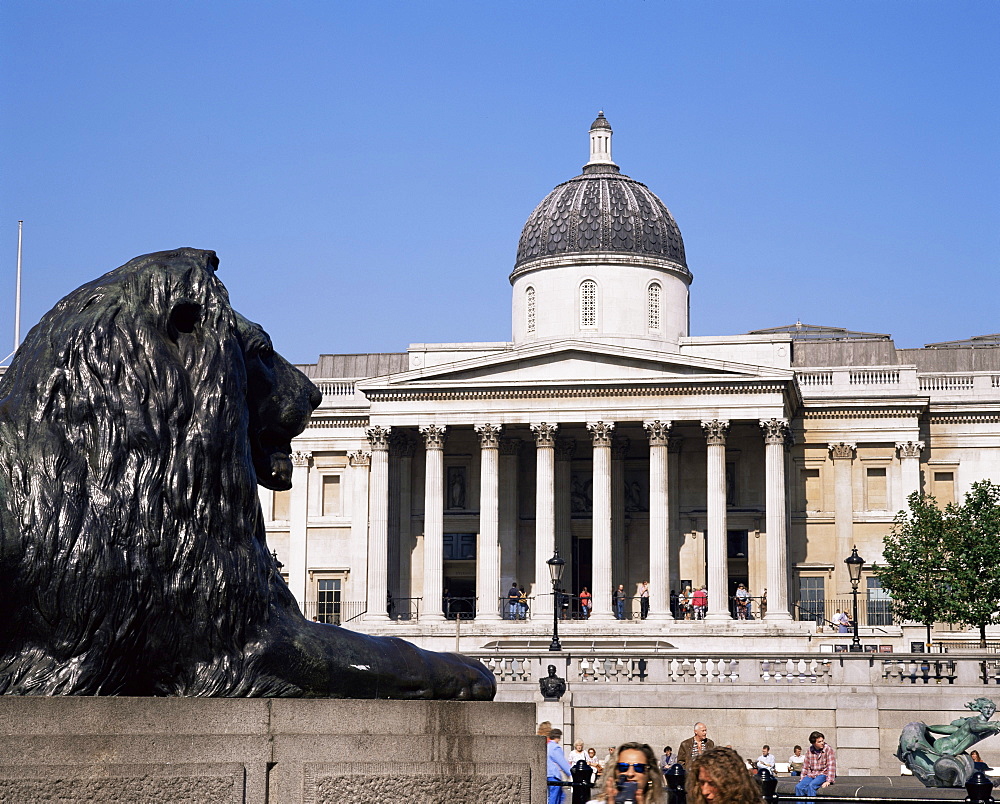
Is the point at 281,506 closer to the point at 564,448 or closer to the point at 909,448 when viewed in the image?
the point at 564,448

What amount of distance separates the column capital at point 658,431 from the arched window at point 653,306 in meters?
8.51

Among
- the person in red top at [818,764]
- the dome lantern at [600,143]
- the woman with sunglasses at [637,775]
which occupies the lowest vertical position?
the person in red top at [818,764]

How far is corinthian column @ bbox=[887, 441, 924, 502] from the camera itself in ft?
211

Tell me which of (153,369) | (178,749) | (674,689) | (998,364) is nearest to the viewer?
(178,749)

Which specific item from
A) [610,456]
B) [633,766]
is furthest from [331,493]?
[633,766]

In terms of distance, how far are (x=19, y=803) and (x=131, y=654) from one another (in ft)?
2.96

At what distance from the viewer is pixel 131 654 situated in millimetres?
7500

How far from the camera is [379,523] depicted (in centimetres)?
6253

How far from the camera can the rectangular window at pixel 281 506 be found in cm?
7006

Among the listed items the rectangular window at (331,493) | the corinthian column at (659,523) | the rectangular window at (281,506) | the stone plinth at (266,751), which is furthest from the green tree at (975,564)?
the stone plinth at (266,751)

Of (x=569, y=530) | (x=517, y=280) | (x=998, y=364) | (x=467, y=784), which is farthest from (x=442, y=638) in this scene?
(x=467, y=784)

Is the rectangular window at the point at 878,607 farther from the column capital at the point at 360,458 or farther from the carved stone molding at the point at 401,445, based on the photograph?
the column capital at the point at 360,458

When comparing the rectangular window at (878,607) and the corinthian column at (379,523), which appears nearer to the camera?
the corinthian column at (379,523)

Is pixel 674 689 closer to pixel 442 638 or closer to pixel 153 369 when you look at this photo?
pixel 442 638
